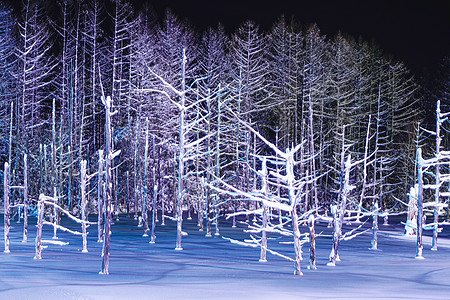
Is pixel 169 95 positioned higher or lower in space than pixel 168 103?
higher

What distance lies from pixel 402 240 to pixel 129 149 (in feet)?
61.8

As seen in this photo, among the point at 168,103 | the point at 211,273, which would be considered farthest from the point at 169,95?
the point at 211,273

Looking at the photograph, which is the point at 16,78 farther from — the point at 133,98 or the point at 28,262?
the point at 28,262

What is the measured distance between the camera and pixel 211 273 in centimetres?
1580

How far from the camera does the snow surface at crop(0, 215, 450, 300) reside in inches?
473

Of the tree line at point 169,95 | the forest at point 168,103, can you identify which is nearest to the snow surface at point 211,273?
the forest at point 168,103

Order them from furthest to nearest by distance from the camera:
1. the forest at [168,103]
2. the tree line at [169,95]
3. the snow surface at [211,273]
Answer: the tree line at [169,95], the forest at [168,103], the snow surface at [211,273]

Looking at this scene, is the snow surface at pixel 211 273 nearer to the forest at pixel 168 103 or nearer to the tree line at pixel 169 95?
the forest at pixel 168 103

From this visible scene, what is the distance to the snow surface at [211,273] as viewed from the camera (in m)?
12.0

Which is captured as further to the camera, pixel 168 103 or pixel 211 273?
pixel 168 103

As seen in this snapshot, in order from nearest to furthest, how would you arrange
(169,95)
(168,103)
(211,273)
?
(211,273) < (168,103) < (169,95)

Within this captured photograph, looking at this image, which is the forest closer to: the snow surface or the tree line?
the tree line

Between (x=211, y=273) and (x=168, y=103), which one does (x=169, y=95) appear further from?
(x=211, y=273)

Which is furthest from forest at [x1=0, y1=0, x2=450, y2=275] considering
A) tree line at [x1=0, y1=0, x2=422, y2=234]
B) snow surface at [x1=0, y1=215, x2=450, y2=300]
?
snow surface at [x1=0, y1=215, x2=450, y2=300]
